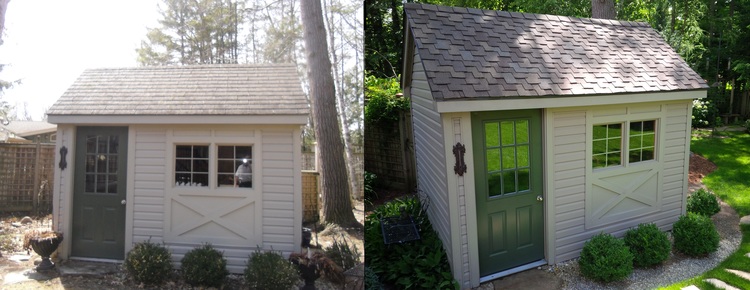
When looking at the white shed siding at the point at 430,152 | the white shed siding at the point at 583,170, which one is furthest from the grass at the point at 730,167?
the white shed siding at the point at 430,152

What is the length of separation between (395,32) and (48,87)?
345cm

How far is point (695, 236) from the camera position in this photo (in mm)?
3900

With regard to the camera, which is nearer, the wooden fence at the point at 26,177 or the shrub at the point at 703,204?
the wooden fence at the point at 26,177

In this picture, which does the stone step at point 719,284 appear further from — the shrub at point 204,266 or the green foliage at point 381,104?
the shrub at point 204,266

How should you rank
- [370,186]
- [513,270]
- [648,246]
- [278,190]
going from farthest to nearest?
[370,186], [648,246], [513,270], [278,190]

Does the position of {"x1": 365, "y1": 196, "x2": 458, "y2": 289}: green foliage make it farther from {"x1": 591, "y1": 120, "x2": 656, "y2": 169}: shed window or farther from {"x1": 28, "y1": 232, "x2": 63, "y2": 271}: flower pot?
{"x1": 28, "y1": 232, "x2": 63, "y2": 271}: flower pot

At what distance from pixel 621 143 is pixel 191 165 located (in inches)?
144

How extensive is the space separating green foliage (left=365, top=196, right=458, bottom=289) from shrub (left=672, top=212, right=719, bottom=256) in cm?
228

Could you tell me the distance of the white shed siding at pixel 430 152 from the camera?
3.36 meters

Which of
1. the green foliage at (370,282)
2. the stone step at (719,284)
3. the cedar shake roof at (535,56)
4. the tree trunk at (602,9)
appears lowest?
the stone step at (719,284)

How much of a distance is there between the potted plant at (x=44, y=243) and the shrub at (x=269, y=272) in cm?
84

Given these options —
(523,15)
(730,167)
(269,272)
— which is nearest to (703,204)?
(730,167)

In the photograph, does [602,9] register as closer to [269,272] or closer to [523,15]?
[523,15]

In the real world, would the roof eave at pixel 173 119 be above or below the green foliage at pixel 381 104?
below
